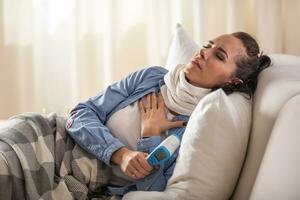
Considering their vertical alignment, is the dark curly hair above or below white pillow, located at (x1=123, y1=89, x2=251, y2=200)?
above

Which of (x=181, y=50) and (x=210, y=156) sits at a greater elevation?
(x=181, y=50)

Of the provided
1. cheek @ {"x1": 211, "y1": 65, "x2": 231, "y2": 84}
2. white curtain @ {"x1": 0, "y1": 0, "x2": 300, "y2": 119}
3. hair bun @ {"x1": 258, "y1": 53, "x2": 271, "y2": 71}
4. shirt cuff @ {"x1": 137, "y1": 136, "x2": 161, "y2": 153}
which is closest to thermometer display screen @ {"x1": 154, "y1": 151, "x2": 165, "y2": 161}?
shirt cuff @ {"x1": 137, "y1": 136, "x2": 161, "y2": 153}

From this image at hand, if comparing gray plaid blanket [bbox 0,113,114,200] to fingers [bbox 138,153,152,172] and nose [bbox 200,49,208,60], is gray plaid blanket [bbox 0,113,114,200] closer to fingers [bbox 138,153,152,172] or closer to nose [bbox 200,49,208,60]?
fingers [bbox 138,153,152,172]

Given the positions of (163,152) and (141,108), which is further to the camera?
(141,108)

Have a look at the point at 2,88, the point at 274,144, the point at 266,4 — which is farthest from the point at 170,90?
the point at 2,88

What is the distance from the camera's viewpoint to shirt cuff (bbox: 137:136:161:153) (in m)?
1.17

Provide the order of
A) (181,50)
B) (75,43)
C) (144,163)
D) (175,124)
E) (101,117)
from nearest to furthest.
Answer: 1. (144,163)
2. (175,124)
3. (101,117)
4. (181,50)
5. (75,43)

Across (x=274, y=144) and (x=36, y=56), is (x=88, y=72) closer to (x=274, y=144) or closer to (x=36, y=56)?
(x=36, y=56)

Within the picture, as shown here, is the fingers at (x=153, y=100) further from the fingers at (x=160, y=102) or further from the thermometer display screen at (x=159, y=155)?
the thermometer display screen at (x=159, y=155)

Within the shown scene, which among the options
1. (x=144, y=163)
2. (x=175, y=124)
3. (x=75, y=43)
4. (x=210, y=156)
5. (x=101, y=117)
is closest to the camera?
(x=210, y=156)

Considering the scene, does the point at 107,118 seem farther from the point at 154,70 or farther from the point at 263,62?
the point at 263,62

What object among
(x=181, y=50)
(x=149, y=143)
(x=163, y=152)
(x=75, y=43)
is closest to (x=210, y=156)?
(x=163, y=152)

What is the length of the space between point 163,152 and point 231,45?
416 millimetres

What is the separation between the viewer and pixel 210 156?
0.98 meters
